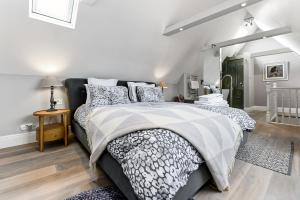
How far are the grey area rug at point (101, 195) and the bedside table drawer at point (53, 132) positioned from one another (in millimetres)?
1468

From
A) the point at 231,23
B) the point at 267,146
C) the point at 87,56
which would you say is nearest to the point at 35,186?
the point at 87,56

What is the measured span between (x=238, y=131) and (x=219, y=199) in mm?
819

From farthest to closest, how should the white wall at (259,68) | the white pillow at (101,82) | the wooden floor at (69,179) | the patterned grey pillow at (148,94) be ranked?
the white wall at (259,68)
the patterned grey pillow at (148,94)
the white pillow at (101,82)
the wooden floor at (69,179)

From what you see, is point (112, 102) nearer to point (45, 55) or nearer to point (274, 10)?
point (45, 55)

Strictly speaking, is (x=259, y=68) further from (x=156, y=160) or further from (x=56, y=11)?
(x=156, y=160)

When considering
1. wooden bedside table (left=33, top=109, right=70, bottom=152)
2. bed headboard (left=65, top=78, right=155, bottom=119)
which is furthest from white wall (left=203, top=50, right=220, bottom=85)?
wooden bedside table (left=33, top=109, right=70, bottom=152)

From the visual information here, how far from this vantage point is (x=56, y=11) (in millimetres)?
2479

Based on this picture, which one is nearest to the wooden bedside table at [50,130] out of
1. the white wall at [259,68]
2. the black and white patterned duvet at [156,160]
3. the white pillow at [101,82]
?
the white pillow at [101,82]

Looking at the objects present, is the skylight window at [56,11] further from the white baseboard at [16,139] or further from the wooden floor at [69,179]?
the wooden floor at [69,179]

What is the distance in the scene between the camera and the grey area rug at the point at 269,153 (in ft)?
6.35

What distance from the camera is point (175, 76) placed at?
5266 mm

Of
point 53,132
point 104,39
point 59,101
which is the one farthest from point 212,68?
point 53,132

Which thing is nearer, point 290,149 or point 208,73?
point 290,149

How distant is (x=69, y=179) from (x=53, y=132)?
1.17 metres
